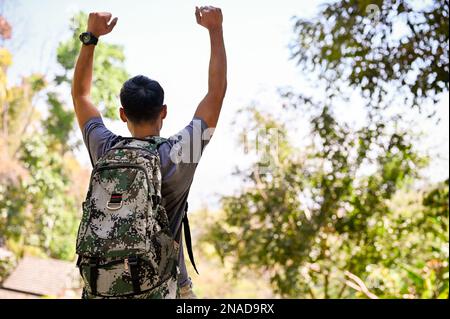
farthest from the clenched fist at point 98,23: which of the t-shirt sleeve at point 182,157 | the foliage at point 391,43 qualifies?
the foliage at point 391,43

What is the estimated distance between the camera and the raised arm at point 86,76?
1.18 metres

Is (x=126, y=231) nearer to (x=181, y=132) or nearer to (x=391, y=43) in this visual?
(x=181, y=132)

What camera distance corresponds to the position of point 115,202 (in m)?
1.00

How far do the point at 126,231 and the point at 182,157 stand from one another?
0.15 m

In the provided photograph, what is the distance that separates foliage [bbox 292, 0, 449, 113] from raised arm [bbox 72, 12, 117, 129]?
2.70 meters

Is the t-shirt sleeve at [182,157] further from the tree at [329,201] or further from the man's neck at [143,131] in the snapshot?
the tree at [329,201]


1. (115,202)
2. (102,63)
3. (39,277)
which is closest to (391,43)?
(115,202)

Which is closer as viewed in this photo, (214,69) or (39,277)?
(214,69)

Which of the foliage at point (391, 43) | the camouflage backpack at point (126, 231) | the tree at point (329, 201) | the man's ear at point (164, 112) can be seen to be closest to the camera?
the camouflage backpack at point (126, 231)

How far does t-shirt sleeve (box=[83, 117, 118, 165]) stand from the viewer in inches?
43.5

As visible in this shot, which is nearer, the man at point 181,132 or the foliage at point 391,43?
the man at point 181,132
